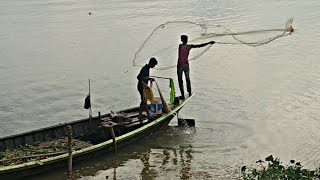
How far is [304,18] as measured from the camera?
25.4 metres

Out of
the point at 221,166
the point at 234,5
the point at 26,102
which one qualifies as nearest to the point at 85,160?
the point at 221,166

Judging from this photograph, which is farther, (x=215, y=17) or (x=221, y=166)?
(x=215, y=17)

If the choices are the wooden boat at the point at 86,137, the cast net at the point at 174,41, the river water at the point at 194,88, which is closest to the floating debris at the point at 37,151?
the wooden boat at the point at 86,137

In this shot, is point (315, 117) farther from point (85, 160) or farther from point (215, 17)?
point (215, 17)

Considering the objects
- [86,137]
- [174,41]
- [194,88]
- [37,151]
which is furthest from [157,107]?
[174,41]

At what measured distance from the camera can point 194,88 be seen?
49.7 feet

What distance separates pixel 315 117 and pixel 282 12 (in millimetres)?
16206

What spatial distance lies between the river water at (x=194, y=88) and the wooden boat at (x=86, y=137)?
0.28 meters

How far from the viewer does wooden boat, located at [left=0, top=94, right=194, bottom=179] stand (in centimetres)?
862

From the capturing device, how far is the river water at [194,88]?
10.2 metres

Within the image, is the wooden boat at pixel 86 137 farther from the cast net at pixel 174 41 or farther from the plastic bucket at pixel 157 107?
the cast net at pixel 174 41

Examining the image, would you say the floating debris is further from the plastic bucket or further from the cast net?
the cast net

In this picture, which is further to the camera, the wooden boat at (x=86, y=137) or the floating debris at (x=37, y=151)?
the floating debris at (x=37, y=151)

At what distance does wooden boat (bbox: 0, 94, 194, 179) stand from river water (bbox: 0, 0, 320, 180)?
0.92ft
